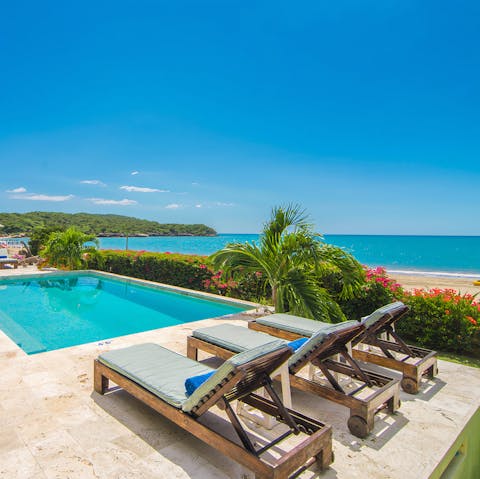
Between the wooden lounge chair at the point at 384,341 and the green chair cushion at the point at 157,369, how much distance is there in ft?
5.68

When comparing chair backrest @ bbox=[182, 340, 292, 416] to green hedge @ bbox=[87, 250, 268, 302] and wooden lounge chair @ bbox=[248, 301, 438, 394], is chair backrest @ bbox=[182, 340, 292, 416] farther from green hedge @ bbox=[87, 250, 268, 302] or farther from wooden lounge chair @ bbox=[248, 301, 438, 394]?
green hedge @ bbox=[87, 250, 268, 302]

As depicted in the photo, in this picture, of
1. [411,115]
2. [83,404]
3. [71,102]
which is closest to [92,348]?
[83,404]

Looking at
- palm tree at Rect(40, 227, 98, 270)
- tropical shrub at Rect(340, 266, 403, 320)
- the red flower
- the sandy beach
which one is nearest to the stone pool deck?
the red flower

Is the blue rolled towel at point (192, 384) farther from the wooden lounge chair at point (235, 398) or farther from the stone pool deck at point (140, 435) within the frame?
the stone pool deck at point (140, 435)

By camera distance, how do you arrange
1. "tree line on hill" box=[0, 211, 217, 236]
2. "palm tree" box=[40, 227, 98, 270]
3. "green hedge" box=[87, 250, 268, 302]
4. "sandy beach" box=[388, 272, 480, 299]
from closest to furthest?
"green hedge" box=[87, 250, 268, 302] < "palm tree" box=[40, 227, 98, 270] < "sandy beach" box=[388, 272, 480, 299] < "tree line on hill" box=[0, 211, 217, 236]

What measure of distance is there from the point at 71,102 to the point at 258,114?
28.3 feet

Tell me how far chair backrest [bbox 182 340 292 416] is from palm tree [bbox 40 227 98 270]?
43.0ft

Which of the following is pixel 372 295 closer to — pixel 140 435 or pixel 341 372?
pixel 341 372

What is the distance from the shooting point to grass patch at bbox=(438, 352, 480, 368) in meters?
4.79

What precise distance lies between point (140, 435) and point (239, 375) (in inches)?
49.9

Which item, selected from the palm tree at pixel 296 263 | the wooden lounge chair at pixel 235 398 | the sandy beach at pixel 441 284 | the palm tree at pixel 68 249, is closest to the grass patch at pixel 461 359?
the palm tree at pixel 296 263

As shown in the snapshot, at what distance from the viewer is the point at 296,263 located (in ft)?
20.7

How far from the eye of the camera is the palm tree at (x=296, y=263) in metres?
5.88

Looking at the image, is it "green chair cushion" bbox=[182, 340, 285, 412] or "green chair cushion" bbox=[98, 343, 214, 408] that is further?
"green chair cushion" bbox=[98, 343, 214, 408]
